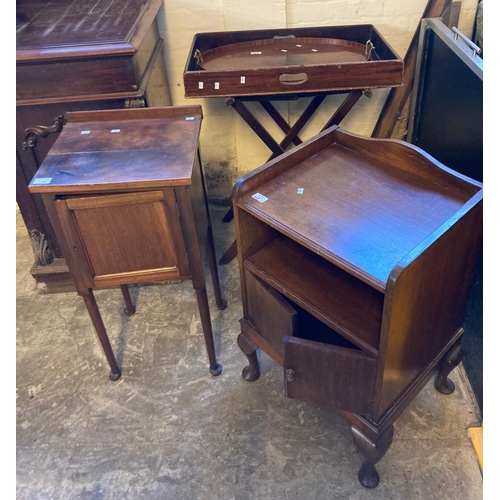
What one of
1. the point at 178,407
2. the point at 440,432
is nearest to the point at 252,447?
the point at 178,407

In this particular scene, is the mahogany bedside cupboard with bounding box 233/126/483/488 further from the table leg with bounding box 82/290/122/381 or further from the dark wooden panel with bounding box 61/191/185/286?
the table leg with bounding box 82/290/122/381

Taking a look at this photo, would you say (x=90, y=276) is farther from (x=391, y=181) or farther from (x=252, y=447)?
(x=391, y=181)

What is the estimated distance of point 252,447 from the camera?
1562 mm

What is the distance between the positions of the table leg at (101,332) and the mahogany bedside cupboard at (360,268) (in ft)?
1.66

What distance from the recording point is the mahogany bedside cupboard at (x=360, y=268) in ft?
3.65

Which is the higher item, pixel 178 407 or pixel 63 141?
pixel 63 141

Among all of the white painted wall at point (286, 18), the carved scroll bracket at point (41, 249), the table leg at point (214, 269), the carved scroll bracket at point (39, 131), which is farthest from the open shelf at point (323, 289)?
the white painted wall at point (286, 18)

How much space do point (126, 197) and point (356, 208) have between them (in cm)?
61

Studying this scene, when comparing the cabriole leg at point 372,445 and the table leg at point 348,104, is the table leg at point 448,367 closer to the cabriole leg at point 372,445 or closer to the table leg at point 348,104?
the cabriole leg at point 372,445

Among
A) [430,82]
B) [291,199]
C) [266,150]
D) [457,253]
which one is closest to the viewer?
[457,253]

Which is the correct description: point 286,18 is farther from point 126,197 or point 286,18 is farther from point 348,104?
point 126,197

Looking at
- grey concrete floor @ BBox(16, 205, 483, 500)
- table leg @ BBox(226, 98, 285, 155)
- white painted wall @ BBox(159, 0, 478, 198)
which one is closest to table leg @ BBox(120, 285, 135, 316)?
grey concrete floor @ BBox(16, 205, 483, 500)

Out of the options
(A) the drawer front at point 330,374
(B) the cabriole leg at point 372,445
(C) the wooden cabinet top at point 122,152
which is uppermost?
(C) the wooden cabinet top at point 122,152

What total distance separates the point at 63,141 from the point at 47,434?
97 cm
